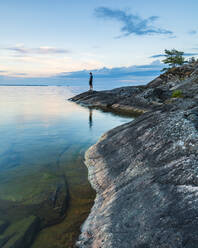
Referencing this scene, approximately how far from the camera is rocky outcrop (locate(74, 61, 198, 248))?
429 centimetres

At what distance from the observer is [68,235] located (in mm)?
6184

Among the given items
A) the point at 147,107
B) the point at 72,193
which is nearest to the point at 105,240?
the point at 72,193

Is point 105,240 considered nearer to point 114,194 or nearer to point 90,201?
point 114,194

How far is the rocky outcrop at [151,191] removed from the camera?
429 cm

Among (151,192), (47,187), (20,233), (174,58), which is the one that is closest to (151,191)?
(151,192)

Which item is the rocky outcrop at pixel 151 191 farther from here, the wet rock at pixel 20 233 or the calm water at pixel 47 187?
the wet rock at pixel 20 233

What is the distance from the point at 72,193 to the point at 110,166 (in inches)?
85.2

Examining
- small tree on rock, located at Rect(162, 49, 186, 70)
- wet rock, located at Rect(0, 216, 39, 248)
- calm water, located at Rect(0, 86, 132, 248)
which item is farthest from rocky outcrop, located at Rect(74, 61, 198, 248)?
small tree on rock, located at Rect(162, 49, 186, 70)

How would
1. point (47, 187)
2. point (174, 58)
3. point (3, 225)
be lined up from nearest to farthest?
point (3, 225), point (47, 187), point (174, 58)

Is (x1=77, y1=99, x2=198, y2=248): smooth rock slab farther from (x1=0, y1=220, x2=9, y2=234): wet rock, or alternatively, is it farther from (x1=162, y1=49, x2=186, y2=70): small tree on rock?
(x1=162, y1=49, x2=186, y2=70): small tree on rock

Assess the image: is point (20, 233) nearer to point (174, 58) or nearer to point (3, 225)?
point (3, 225)

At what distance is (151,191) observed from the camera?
18.1 feet

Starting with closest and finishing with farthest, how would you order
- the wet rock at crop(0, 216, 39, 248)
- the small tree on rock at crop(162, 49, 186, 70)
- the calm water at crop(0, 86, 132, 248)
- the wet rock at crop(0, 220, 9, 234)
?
the wet rock at crop(0, 216, 39, 248), the wet rock at crop(0, 220, 9, 234), the calm water at crop(0, 86, 132, 248), the small tree on rock at crop(162, 49, 186, 70)

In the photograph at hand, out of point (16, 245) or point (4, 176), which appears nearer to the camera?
point (16, 245)
